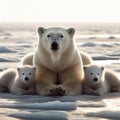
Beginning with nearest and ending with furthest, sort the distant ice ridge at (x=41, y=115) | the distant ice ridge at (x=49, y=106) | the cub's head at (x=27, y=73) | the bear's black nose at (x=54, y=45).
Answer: the distant ice ridge at (x=41, y=115)
the distant ice ridge at (x=49, y=106)
the bear's black nose at (x=54, y=45)
the cub's head at (x=27, y=73)

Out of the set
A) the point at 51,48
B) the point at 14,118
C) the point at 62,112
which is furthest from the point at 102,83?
the point at 14,118

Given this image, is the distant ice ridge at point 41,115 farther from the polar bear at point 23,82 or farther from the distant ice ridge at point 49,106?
the polar bear at point 23,82

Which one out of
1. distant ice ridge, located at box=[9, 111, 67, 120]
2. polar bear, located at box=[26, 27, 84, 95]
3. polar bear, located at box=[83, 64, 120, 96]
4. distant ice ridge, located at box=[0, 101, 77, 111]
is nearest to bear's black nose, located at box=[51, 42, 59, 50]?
polar bear, located at box=[26, 27, 84, 95]

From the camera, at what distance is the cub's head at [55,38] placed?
541 centimetres

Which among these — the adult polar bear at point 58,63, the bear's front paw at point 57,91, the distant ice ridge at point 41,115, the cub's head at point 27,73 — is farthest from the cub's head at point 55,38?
the distant ice ridge at point 41,115

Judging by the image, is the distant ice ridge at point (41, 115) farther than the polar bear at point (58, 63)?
No

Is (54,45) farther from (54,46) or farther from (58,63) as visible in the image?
(58,63)

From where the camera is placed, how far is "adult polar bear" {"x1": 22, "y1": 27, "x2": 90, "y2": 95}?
5.59 metres

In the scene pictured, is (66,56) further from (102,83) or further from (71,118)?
(71,118)

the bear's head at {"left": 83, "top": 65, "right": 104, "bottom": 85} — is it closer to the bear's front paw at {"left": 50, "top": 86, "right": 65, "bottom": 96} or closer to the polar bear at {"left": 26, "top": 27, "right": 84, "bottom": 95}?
the polar bear at {"left": 26, "top": 27, "right": 84, "bottom": 95}

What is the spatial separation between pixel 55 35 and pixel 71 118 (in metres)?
1.86

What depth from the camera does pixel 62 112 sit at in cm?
409

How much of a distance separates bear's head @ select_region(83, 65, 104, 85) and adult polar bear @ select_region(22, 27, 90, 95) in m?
0.13

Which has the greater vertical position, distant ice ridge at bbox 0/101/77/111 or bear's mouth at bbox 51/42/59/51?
bear's mouth at bbox 51/42/59/51
